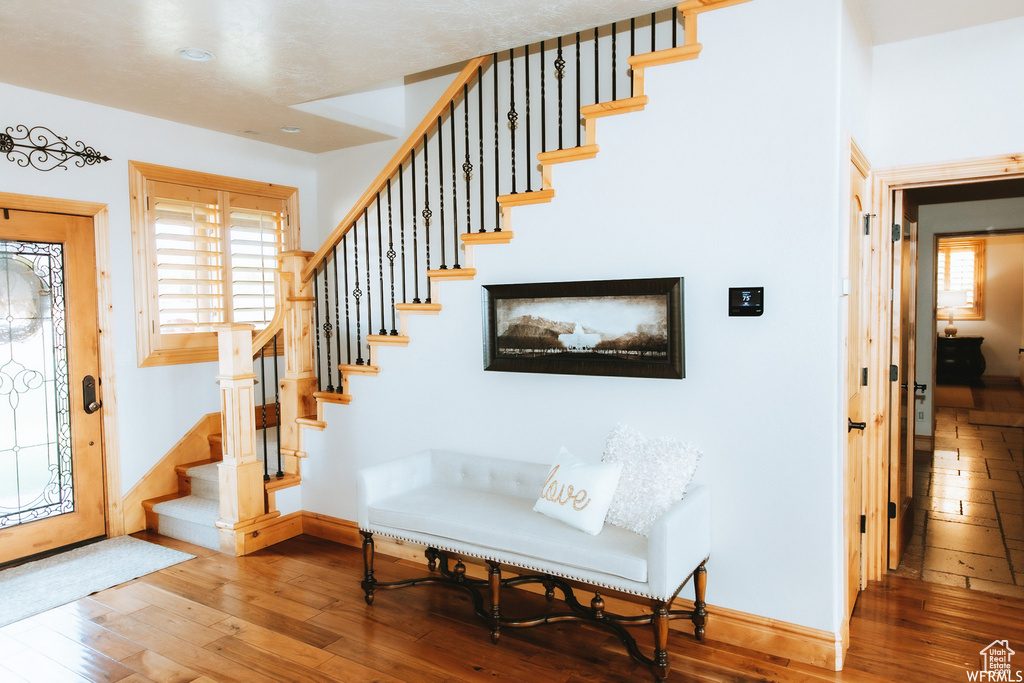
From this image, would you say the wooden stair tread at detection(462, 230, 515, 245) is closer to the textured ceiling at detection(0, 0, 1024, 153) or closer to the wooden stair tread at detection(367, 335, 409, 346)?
the wooden stair tread at detection(367, 335, 409, 346)

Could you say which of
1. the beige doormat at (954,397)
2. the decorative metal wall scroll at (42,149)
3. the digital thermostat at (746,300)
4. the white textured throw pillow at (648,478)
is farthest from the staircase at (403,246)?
the beige doormat at (954,397)

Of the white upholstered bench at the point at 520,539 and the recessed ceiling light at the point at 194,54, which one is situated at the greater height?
the recessed ceiling light at the point at 194,54

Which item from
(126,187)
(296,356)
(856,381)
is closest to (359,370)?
(296,356)

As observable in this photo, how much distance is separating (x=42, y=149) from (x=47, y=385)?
57.9 inches

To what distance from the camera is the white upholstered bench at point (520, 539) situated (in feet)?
8.39

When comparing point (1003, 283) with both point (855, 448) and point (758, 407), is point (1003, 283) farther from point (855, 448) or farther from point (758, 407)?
point (758, 407)

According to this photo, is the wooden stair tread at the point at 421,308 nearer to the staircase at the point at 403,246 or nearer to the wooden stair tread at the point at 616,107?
the staircase at the point at 403,246

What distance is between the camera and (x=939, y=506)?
4742 mm

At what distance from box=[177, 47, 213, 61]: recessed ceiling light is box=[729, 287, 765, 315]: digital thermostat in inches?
114

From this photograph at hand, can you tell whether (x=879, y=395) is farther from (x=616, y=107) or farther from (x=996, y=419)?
(x=996, y=419)

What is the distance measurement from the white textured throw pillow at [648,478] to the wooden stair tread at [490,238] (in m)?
1.25

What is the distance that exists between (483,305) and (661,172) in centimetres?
116

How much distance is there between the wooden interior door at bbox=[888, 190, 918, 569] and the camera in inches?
140

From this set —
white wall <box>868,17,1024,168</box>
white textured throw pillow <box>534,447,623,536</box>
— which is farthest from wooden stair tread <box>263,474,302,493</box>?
white wall <box>868,17,1024,168</box>
